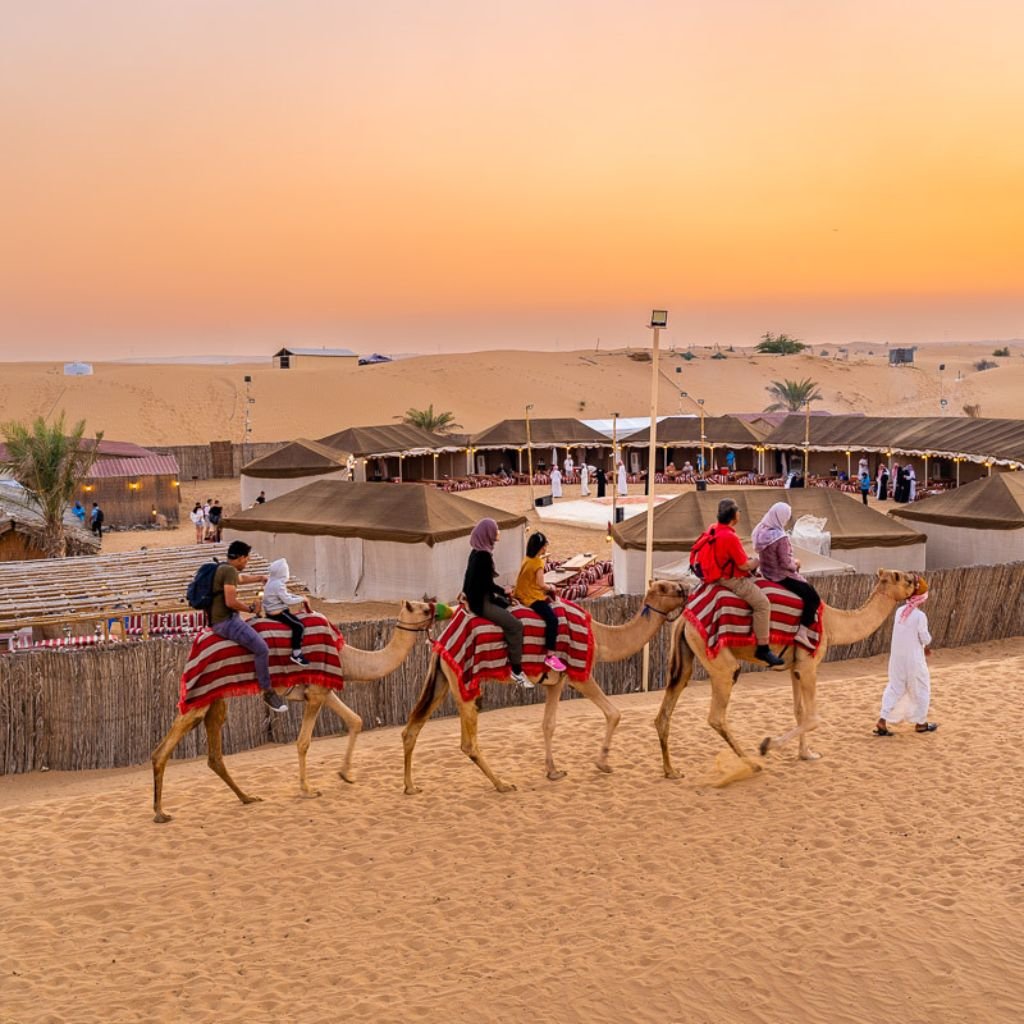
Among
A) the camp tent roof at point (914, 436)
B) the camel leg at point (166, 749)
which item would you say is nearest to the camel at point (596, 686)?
the camel leg at point (166, 749)

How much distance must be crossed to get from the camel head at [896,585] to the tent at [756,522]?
8.51 m

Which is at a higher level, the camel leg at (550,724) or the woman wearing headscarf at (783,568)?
the woman wearing headscarf at (783,568)

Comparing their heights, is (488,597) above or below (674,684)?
above

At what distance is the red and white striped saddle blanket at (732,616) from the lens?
9.53 meters

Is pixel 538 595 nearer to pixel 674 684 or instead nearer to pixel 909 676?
pixel 674 684

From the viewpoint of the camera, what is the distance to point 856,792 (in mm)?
9477

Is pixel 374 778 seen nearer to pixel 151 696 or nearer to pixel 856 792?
pixel 151 696

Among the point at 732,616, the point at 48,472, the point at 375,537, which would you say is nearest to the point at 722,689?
the point at 732,616

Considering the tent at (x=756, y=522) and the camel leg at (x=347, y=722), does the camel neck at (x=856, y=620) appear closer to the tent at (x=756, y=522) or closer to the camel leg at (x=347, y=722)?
the camel leg at (x=347, y=722)

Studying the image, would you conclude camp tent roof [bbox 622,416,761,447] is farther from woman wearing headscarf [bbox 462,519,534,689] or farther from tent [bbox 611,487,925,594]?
woman wearing headscarf [bbox 462,519,534,689]

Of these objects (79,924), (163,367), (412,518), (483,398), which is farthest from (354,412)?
(79,924)

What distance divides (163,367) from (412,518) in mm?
74714

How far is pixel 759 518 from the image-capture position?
20.6 meters

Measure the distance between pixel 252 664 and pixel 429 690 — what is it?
5.18 ft
